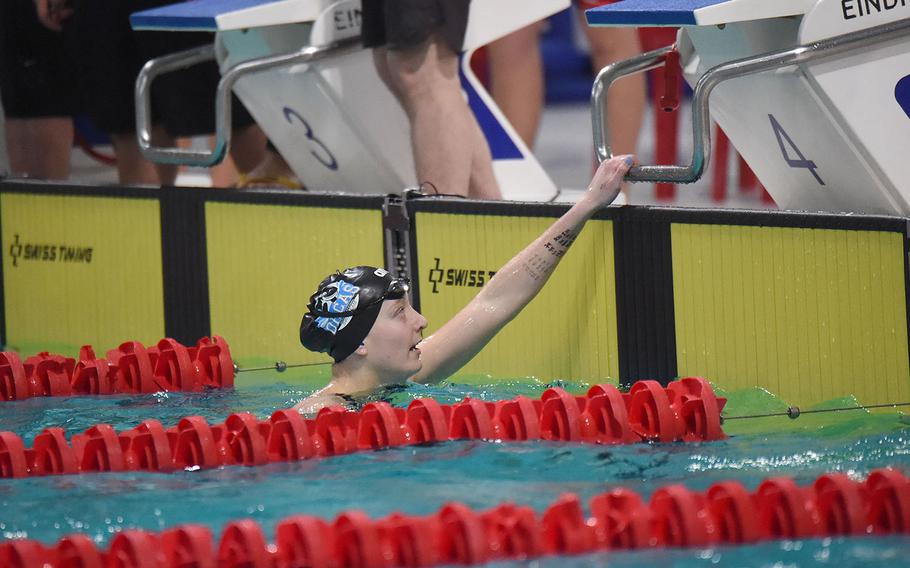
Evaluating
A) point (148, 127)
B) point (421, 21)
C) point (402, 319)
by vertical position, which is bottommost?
point (402, 319)

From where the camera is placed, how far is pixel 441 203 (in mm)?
4602

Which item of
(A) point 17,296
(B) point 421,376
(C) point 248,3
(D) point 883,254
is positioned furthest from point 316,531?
(A) point 17,296

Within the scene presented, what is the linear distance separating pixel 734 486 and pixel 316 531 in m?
0.73

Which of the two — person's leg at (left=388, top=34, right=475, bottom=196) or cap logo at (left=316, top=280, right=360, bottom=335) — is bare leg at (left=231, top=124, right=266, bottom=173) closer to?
person's leg at (left=388, top=34, right=475, bottom=196)

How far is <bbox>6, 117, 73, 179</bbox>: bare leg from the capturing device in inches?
243

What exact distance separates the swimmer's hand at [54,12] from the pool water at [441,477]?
292 cm

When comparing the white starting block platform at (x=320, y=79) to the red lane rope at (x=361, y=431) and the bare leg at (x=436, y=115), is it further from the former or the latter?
the red lane rope at (x=361, y=431)

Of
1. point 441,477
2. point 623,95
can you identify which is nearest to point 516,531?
point 441,477

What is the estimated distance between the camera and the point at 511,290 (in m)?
→ 4.01

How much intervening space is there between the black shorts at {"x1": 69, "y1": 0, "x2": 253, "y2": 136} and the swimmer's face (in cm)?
217

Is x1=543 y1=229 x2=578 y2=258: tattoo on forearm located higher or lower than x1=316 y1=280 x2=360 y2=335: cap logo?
higher

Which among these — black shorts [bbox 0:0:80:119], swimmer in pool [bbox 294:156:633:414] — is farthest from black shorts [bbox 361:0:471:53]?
black shorts [bbox 0:0:80:119]

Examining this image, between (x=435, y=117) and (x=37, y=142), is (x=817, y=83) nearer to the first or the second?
(x=435, y=117)

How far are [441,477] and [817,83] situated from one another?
4.19 feet
